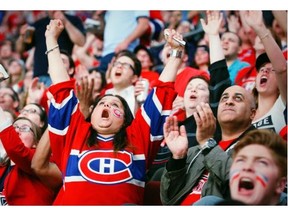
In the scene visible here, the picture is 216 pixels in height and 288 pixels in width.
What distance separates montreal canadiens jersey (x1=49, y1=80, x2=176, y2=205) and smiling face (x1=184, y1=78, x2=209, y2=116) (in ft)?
2.20

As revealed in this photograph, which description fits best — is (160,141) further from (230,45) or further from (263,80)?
(230,45)

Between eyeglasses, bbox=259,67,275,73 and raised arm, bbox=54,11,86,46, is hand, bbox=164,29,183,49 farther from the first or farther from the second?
raised arm, bbox=54,11,86,46

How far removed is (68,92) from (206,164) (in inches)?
42.5

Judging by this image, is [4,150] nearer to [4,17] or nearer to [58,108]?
[58,108]

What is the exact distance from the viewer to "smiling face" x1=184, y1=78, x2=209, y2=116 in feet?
20.6

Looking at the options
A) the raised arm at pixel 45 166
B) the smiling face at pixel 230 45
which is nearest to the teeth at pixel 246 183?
the raised arm at pixel 45 166

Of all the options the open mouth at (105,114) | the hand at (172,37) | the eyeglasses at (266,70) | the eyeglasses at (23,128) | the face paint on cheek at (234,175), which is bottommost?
the face paint on cheek at (234,175)

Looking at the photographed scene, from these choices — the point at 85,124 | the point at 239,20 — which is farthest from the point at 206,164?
the point at 239,20

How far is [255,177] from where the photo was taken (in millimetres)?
4641

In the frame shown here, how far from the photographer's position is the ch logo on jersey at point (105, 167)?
5.31 m

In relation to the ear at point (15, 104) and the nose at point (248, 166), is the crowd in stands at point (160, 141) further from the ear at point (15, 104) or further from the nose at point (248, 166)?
the ear at point (15, 104)

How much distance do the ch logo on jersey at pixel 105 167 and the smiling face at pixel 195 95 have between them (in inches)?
41.4

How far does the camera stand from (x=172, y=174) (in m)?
5.25

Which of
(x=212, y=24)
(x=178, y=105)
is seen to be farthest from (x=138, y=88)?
(x=212, y=24)
